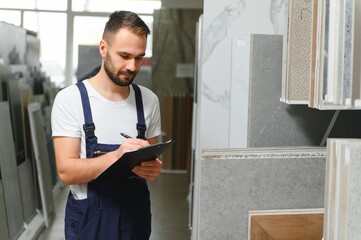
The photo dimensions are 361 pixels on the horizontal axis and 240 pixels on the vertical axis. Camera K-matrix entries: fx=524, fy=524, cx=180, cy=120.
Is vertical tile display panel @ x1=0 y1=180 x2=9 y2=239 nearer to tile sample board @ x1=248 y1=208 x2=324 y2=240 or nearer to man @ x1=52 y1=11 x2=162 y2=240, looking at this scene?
man @ x1=52 y1=11 x2=162 y2=240

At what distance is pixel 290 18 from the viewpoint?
1457 millimetres

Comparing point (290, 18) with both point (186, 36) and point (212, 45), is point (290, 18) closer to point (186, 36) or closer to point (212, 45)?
point (212, 45)

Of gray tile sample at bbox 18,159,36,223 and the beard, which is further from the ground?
the beard

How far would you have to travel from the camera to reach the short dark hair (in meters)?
1.54

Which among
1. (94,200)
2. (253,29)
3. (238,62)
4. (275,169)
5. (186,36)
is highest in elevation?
(186,36)

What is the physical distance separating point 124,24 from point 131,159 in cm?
40

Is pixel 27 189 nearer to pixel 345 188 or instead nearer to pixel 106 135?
pixel 106 135

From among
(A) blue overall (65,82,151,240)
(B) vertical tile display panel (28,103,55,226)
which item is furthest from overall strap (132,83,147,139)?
(B) vertical tile display panel (28,103,55,226)

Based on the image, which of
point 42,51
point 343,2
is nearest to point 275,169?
point 343,2

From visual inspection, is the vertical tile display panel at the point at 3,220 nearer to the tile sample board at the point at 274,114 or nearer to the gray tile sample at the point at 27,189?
the gray tile sample at the point at 27,189

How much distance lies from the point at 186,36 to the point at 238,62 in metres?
4.01

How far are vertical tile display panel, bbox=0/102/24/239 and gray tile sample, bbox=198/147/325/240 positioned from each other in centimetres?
221

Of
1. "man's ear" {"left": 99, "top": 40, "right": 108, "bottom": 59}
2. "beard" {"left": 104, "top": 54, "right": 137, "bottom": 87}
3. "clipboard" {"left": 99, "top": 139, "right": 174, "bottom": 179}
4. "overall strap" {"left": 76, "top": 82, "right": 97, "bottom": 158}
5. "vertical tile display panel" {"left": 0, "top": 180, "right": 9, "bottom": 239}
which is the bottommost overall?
"vertical tile display panel" {"left": 0, "top": 180, "right": 9, "bottom": 239}

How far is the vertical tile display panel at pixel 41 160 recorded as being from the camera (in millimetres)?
4094
